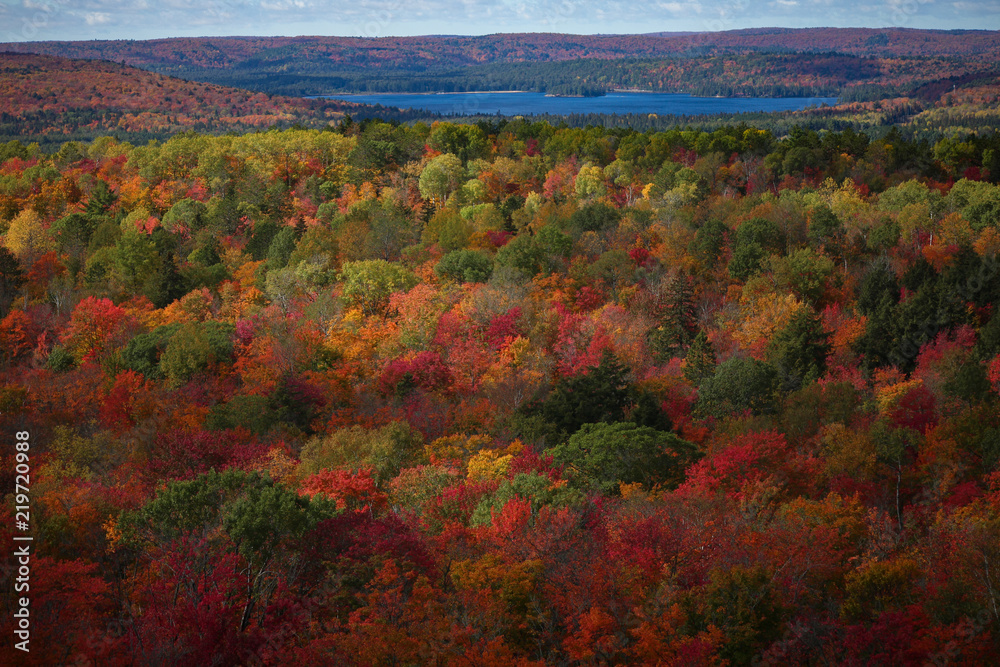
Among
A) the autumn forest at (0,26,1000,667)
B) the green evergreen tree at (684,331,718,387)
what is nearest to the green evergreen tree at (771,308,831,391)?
the autumn forest at (0,26,1000,667)

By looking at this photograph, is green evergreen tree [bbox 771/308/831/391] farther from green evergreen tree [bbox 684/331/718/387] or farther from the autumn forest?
green evergreen tree [bbox 684/331/718/387]

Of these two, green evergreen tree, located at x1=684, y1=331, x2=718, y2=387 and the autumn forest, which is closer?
the autumn forest

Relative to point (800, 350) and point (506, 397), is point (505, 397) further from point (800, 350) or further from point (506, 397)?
point (800, 350)

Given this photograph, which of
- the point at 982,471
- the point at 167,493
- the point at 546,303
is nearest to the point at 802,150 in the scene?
the point at 546,303

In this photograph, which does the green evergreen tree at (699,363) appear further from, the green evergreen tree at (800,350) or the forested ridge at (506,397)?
the green evergreen tree at (800,350)

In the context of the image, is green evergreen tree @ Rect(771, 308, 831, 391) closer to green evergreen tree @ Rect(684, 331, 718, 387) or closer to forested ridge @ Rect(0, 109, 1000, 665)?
forested ridge @ Rect(0, 109, 1000, 665)


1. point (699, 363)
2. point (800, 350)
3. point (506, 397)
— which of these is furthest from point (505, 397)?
point (800, 350)

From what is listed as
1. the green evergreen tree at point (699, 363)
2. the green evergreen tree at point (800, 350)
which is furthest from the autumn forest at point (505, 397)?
the green evergreen tree at point (699, 363)
